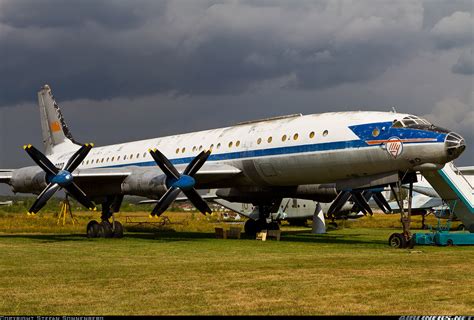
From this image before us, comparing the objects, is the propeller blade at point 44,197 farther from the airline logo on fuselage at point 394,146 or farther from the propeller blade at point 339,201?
the airline logo on fuselage at point 394,146

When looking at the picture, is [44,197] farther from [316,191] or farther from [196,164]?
[316,191]

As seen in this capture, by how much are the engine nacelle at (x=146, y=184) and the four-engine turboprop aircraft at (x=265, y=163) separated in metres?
0.04

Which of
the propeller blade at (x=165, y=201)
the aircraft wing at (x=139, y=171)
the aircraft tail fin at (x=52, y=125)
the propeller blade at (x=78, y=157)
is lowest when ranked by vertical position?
the propeller blade at (x=165, y=201)

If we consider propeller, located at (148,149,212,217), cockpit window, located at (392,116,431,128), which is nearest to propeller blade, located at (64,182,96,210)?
propeller, located at (148,149,212,217)

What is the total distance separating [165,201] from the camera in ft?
73.4

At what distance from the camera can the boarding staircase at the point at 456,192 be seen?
962 inches

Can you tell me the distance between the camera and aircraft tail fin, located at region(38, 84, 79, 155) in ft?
117

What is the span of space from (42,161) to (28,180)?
2824 mm

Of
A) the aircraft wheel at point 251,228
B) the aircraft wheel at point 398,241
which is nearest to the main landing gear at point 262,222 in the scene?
the aircraft wheel at point 251,228

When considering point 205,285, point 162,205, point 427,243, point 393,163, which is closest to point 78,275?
point 205,285

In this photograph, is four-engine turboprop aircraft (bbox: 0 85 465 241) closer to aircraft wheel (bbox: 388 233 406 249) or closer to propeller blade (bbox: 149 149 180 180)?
propeller blade (bbox: 149 149 180 180)

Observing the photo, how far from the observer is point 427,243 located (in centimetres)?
2169

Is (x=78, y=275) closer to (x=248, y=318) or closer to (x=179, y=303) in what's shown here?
(x=179, y=303)

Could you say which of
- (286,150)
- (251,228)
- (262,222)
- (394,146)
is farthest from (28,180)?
(394,146)
